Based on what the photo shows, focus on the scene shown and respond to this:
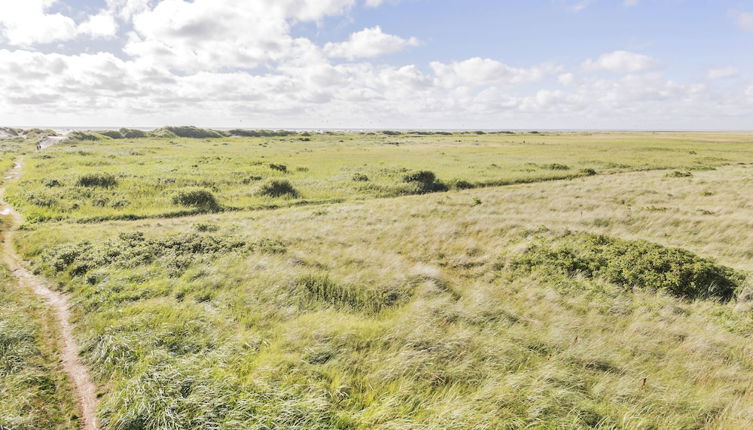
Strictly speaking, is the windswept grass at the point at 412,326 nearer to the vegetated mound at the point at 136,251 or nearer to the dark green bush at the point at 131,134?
the vegetated mound at the point at 136,251

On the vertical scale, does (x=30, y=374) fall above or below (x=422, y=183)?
below

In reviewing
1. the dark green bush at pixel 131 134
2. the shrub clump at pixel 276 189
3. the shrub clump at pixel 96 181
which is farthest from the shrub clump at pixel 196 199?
the dark green bush at pixel 131 134

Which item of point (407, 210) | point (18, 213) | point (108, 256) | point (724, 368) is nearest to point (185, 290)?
point (108, 256)

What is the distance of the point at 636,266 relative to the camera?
441 inches

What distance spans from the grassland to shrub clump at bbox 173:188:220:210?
17.1 feet

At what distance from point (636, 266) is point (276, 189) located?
2489 centimetres

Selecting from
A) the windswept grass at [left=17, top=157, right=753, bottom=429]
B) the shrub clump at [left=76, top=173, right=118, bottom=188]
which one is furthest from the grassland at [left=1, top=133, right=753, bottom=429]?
the shrub clump at [left=76, top=173, right=118, bottom=188]

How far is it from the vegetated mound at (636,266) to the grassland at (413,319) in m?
0.07

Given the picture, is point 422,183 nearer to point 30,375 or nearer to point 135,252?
point 135,252

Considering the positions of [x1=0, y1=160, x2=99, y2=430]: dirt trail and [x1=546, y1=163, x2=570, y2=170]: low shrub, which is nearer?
[x1=0, y1=160, x2=99, y2=430]: dirt trail

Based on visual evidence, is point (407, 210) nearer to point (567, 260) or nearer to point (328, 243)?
point (328, 243)

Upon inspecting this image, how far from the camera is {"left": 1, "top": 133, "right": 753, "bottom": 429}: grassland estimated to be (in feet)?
18.0

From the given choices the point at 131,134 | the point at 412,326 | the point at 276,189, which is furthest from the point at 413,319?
the point at 131,134

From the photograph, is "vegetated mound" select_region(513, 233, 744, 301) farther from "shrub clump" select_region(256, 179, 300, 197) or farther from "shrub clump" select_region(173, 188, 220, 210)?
"shrub clump" select_region(173, 188, 220, 210)
